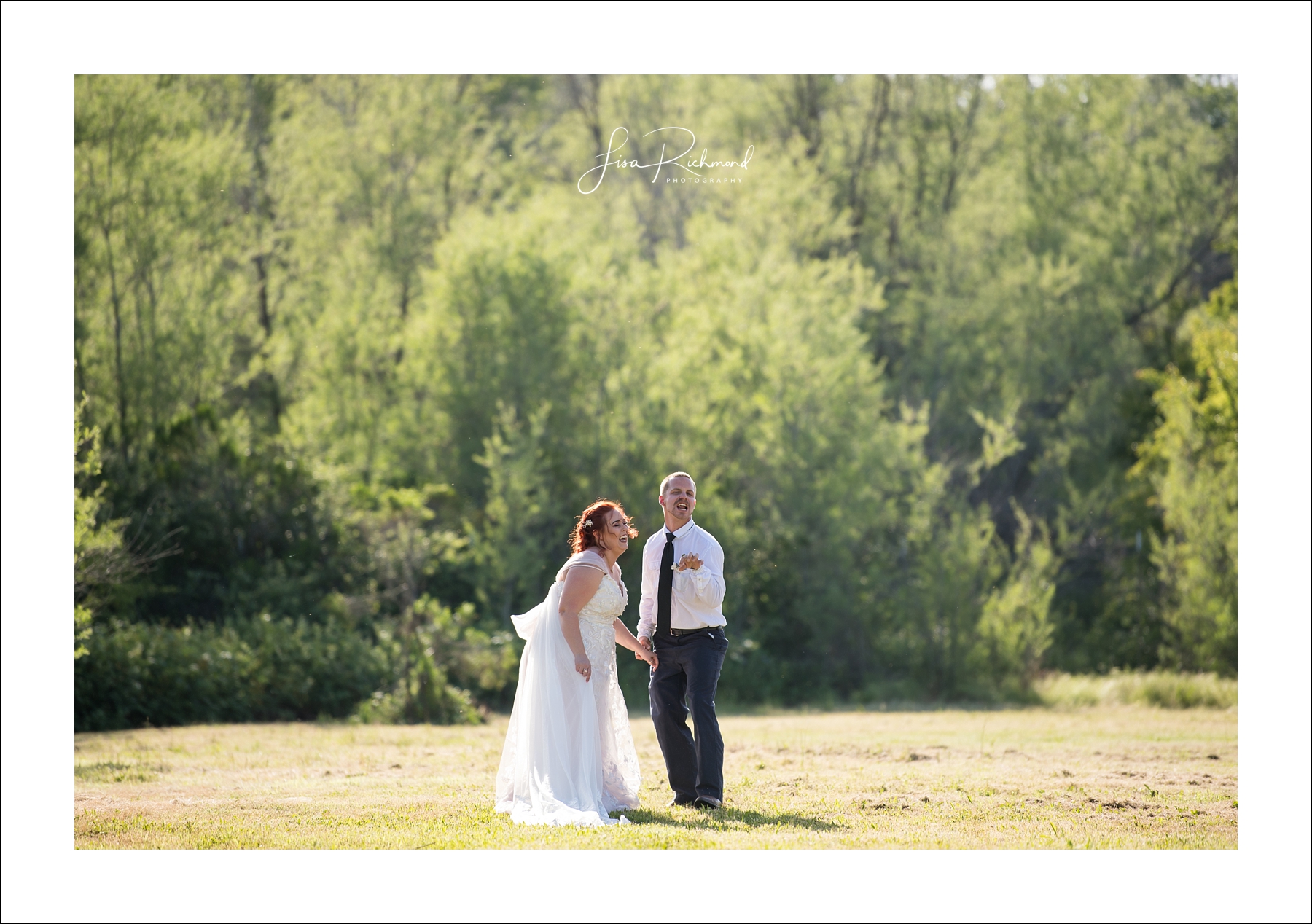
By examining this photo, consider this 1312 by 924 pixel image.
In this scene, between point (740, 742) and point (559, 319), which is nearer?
point (740, 742)

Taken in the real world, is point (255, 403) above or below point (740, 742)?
above

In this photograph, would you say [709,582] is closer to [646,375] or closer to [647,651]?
[647,651]

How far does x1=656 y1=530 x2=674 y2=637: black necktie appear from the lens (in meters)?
6.95

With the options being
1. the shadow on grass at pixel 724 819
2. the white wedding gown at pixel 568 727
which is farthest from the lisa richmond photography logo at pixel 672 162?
the shadow on grass at pixel 724 819

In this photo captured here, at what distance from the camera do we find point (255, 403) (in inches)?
739

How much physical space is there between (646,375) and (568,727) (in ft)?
37.1

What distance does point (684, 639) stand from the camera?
6.96m

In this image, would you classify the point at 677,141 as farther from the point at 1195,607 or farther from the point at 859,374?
the point at 1195,607

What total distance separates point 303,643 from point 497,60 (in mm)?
7495

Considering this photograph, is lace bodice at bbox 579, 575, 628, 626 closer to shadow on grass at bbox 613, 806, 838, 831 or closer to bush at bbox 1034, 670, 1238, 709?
shadow on grass at bbox 613, 806, 838, 831

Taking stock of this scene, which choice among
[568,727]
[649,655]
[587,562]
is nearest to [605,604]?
[587,562]

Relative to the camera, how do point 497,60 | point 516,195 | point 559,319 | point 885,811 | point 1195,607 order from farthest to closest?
1. point 516,195
2. point 559,319
3. point 1195,607
4. point 497,60
5. point 885,811

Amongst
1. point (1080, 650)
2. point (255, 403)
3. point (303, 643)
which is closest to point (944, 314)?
point (1080, 650)

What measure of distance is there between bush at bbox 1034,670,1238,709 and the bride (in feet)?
31.8
